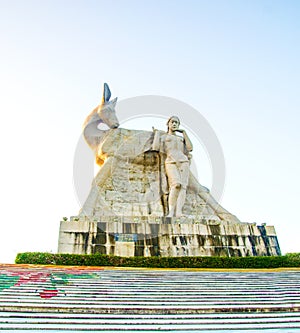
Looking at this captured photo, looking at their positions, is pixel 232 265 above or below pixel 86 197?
below

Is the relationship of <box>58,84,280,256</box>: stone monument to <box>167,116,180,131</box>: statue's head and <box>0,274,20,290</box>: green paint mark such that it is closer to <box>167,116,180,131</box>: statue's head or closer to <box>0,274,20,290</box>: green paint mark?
<box>167,116,180,131</box>: statue's head

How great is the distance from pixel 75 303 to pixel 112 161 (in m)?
9.75

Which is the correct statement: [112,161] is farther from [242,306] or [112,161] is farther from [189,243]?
[242,306]

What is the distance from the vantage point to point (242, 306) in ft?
12.1

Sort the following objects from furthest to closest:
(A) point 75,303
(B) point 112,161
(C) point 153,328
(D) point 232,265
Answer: (B) point 112,161
(D) point 232,265
(A) point 75,303
(C) point 153,328

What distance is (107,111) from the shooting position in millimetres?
14047

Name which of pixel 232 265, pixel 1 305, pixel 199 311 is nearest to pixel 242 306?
pixel 199 311

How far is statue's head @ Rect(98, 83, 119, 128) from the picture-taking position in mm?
14039

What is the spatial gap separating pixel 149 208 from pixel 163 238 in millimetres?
2038

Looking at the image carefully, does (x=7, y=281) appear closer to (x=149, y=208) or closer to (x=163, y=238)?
(x=163, y=238)

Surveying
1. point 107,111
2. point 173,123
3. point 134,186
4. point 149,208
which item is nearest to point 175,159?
point 173,123

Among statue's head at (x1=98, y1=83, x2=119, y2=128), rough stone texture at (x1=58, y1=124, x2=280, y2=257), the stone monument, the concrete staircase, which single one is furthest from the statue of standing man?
the concrete staircase

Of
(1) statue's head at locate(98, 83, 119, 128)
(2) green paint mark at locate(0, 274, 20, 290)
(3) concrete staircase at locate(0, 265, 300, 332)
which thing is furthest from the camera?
(1) statue's head at locate(98, 83, 119, 128)

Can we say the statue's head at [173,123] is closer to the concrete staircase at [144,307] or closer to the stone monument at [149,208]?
the stone monument at [149,208]
